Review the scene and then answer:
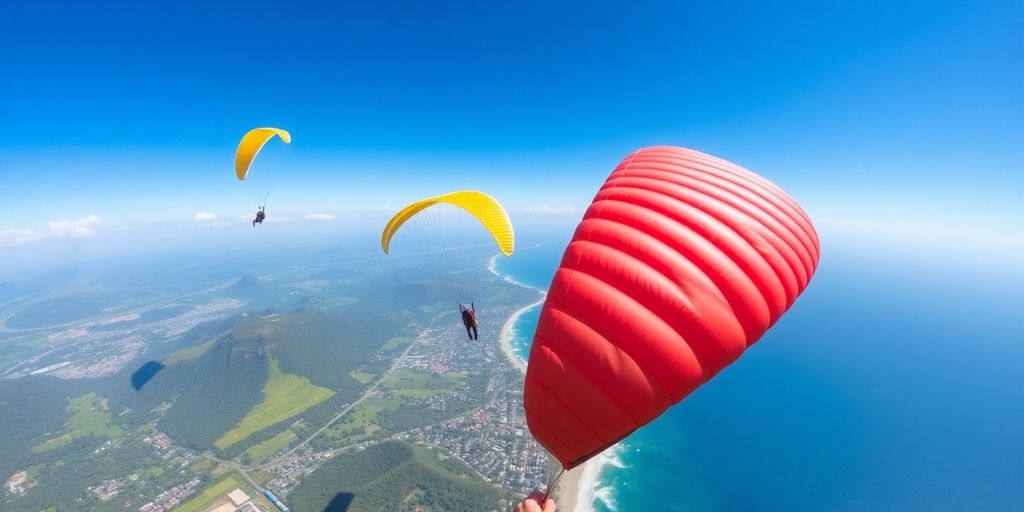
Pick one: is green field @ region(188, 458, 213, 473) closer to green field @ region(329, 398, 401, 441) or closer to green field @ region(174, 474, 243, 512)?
green field @ region(174, 474, 243, 512)

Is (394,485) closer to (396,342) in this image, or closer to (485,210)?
(485,210)

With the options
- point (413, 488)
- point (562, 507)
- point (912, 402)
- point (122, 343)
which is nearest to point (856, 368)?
point (912, 402)

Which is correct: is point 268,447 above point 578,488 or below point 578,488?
below

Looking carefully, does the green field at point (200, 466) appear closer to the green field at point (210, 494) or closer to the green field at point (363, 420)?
the green field at point (210, 494)

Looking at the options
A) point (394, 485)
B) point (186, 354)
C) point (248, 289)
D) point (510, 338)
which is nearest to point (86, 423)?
point (186, 354)

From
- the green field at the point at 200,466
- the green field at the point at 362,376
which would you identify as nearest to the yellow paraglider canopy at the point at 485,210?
the green field at the point at 200,466

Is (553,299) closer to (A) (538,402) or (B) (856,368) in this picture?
(A) (538,402)

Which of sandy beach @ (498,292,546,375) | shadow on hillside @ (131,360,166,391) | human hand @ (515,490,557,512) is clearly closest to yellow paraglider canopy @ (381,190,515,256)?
human hand @ (515,490,557,512)
